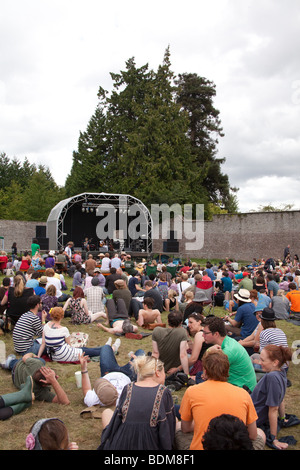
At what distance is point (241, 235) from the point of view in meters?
26.2

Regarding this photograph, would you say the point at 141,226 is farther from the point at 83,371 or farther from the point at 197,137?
the point at 83,371

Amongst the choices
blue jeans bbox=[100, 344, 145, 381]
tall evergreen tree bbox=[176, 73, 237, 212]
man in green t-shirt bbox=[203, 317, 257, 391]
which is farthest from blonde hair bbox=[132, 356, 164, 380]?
tall evergreen tree bbox=[176, 73, 237, 212]

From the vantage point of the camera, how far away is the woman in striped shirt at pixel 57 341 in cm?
506

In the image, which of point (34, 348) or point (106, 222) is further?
point (106, 222)

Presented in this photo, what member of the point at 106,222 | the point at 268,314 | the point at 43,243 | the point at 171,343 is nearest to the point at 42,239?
the point at 43,243

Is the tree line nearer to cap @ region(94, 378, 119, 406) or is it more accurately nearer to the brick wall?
the brick wall

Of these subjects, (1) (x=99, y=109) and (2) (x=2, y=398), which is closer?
(2) (x=2, y=398)

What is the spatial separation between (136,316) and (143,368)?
5371 mm

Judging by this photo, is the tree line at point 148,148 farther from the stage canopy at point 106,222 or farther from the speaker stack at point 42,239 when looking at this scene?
the speaker stack at point 42,239

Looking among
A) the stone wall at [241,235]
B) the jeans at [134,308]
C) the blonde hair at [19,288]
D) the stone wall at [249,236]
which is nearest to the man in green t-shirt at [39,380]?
the blonde hair at [19,288]

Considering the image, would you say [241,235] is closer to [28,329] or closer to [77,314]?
[77,314]

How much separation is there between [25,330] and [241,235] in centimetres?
2230
